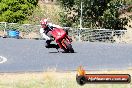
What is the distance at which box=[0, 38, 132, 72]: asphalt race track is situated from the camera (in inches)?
761

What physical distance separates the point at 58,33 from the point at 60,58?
117 inches

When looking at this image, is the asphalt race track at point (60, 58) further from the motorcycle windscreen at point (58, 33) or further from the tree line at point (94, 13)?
the tree line at point (94, 13)

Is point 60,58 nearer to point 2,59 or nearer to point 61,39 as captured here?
point 2,59

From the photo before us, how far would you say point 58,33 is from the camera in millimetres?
24906

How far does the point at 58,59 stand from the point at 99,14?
2059 cm

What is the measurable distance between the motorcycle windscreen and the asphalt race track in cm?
78

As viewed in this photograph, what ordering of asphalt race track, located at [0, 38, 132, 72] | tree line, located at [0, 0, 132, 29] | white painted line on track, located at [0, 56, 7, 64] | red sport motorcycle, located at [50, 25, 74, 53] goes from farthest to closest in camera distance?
tree line, located at [0, 0, 132, 29] → red sport motorcycle, located at [50, 25, 74, 53] → white painted line on track, located at [0, 56, 7, 64] → asphalt race track, located at [0, 38, 132, 72]

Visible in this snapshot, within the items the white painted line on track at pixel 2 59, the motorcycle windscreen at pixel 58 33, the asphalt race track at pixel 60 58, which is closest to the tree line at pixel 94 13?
the asphalt race track at pixel 60 58

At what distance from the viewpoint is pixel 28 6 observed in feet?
156

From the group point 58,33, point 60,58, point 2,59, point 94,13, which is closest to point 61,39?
point 58,33

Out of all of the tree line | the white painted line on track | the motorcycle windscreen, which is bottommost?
the tree line

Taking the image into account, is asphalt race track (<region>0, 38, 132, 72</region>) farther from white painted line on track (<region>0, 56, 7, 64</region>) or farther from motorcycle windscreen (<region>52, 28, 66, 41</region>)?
motorcycle windscreen (<region>52, 28, 66, 41</region>)

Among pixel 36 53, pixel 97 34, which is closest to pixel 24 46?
pixel 36 53

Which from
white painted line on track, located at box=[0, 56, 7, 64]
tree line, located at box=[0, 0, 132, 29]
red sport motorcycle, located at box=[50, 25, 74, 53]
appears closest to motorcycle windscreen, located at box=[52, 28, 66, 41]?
red sport motorcycle, located at box=[50, 25, 74, 53]
